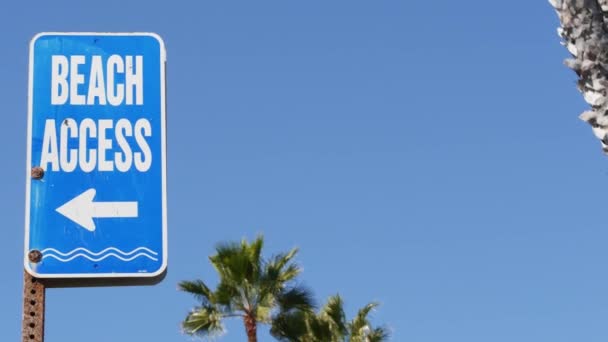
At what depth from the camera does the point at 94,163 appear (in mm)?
5605

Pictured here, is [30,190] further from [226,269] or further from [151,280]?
[226,269]

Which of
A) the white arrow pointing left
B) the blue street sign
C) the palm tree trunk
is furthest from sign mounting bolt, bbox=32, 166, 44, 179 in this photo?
the palm tree trunk

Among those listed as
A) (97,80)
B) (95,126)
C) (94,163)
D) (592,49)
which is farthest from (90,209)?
(592,49)

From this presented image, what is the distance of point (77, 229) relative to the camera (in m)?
5.48

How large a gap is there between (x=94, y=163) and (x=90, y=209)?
0.73ft

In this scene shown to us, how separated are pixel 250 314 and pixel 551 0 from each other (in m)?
16.2

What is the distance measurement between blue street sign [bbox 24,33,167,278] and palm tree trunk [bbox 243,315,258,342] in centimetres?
1629


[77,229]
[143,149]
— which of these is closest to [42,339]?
[77,229]

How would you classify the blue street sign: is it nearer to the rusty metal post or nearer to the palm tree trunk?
the rusty metal post

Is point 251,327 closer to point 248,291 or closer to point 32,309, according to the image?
point 248,291

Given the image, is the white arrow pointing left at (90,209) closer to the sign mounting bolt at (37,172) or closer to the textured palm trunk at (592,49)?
the sign mounting bolt at (37,172)

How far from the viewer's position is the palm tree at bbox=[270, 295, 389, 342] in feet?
73.4

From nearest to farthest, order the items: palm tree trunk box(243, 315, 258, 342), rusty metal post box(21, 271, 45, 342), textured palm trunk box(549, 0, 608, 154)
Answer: rusty metal post box(21, 271, 45, 342) < textured palm trunk box(549, 0, 608, 154) < palm tree trunk box(243, 315, 258, 342)

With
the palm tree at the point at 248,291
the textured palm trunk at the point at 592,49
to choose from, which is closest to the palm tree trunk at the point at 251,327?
the palm tree at the point at 248,291
